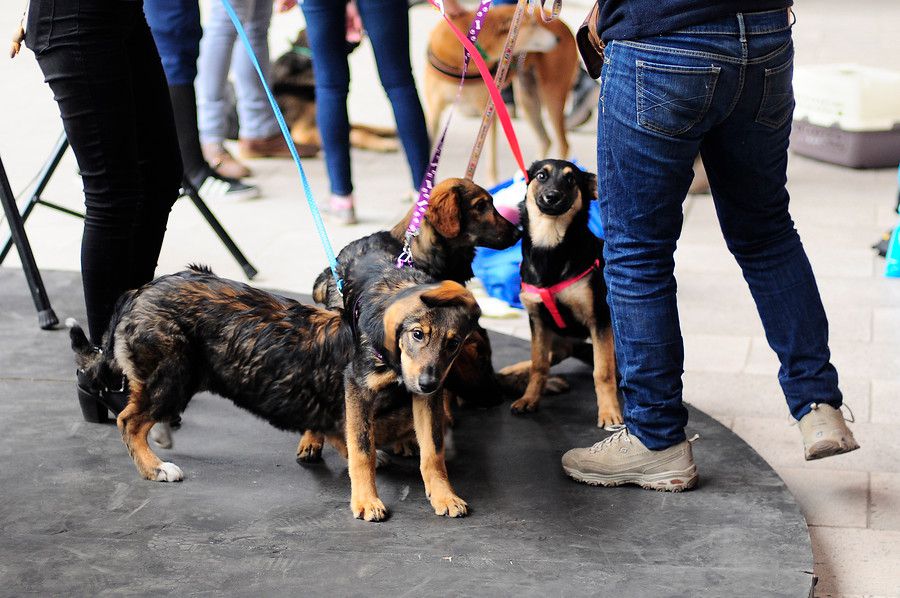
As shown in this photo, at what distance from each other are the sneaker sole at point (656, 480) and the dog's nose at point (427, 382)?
1.98 feet

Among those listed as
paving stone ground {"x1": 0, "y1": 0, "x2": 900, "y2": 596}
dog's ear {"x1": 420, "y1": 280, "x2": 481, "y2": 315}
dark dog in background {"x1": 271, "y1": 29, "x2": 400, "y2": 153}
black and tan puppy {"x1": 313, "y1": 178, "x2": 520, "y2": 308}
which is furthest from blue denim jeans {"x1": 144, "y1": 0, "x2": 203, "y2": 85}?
dog's ear {"x1": 420, "y1": 280, "x2": 481, "y2": 315}

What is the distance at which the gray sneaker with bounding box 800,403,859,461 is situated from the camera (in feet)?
8.79

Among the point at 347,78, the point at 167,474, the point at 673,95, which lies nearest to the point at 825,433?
the point at 673,95

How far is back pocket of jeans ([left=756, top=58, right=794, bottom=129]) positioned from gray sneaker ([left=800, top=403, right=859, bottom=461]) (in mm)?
731

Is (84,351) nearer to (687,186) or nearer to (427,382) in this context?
(427,382)

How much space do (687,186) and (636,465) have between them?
713 mm

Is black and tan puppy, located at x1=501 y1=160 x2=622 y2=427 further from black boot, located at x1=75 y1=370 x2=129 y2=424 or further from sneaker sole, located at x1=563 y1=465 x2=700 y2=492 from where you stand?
black boot, located at x1=75 y1=370 x2=129 y2=424

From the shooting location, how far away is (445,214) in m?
3.17

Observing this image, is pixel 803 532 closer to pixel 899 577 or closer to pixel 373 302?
pixel 899 577

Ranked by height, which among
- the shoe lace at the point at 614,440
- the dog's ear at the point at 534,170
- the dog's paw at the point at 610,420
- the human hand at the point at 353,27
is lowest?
the dog's paw at the point at 610,420

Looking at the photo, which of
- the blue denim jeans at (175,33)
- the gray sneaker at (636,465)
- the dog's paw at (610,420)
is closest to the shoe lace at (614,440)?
the gray sneaker at (636,465)

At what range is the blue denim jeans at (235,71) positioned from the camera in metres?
5.82

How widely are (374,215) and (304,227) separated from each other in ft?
1.18

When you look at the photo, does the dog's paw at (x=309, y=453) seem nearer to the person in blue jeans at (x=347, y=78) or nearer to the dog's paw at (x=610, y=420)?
the dog's paw at (x=610, y=420)
